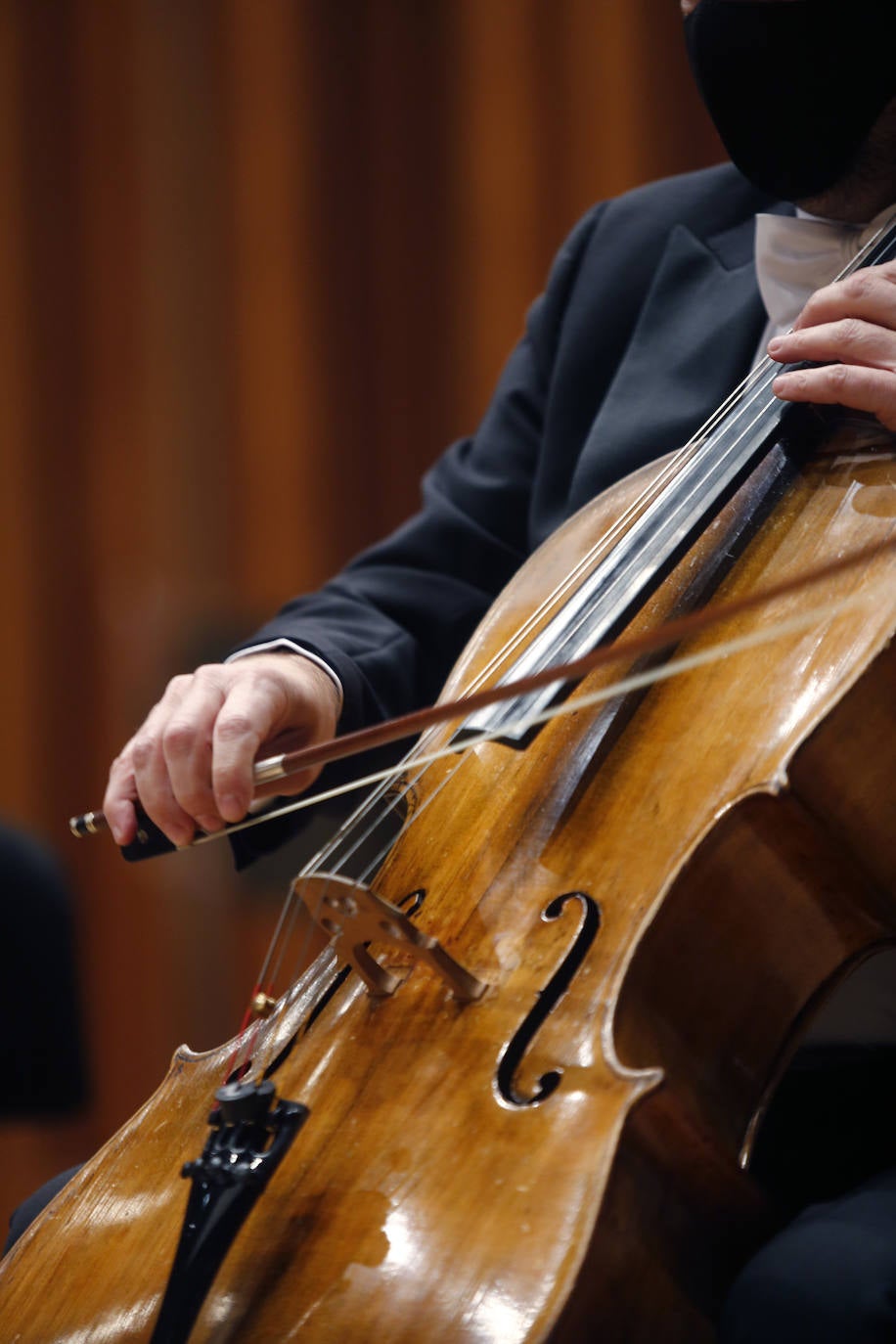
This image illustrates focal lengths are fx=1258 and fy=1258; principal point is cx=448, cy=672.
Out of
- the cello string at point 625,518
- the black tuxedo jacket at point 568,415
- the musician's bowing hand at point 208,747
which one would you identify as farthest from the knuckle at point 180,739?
the black tuxedo jacket at point 568,415

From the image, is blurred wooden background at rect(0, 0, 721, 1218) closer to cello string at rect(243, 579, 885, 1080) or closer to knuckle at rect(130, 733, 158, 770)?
knuckle at rect(130, 733, 158, 770)

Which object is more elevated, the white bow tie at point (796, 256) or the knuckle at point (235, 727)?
the white bow tie at point (796, 256)

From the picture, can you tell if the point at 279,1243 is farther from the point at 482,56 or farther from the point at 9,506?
the point at 482,56

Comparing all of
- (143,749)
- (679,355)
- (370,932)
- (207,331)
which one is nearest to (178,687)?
(143,749)

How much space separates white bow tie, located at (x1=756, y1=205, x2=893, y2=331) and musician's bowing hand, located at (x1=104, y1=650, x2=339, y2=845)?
0.45 m

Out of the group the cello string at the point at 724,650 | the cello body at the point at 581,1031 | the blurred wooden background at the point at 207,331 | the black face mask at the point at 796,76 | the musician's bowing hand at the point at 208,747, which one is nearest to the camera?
the cello body at the point at 581,1031

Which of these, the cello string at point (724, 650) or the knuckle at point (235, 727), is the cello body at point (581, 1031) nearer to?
the cello string at point (724, 650)

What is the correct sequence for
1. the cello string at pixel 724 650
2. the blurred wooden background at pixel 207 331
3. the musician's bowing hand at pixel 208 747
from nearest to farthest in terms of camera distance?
the cello string at pixel 724 650 → the musician's bowing hand at pixel 208 747 → the blurred wooden background at pixel 207 331

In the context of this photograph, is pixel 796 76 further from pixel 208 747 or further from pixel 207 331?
pixel 207 331

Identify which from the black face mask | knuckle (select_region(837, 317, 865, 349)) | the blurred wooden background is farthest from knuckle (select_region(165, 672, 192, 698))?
the blurred wooden background

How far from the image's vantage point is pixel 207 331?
2.09 metres

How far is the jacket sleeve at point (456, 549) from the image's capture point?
107 centimetres

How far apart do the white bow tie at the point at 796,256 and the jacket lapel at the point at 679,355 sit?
0.07 metres

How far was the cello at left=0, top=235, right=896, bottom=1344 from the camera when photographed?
47 cm
